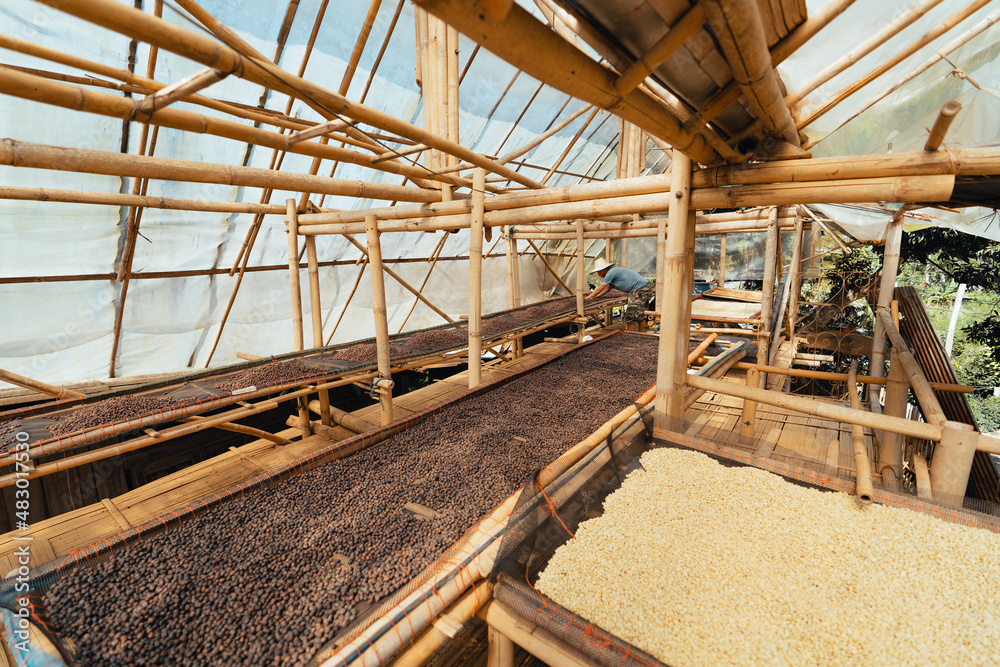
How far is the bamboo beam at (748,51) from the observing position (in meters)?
0.95

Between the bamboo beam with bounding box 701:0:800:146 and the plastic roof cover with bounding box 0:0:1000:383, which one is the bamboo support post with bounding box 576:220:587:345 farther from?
the bamboo beam with bounding box 701:0:800:146

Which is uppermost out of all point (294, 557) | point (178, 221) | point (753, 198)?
point (178, 221)

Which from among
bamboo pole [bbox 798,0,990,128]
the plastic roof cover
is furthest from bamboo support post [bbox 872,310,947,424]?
bamboo pole [bbox 798,0,990,128]

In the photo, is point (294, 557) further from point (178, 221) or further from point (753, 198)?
point (178, 221)

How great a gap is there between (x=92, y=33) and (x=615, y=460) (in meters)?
4.41

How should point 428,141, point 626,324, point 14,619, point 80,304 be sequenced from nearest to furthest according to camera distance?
point 14,619 → point 428,141 → point 80,304 → point 626,324

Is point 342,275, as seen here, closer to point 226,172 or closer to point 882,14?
point 226,172

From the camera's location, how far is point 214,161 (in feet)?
13.2

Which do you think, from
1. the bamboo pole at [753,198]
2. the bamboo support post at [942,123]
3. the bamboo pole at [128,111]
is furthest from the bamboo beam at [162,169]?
the bamboo support post at [942,123]

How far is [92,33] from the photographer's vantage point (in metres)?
2.90

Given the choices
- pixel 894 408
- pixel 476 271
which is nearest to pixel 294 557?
pixel 476 271

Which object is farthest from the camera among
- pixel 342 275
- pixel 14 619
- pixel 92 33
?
pixel 342 275

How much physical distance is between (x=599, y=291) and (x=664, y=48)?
6.28m

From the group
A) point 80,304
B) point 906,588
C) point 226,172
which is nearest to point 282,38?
point 226,172
